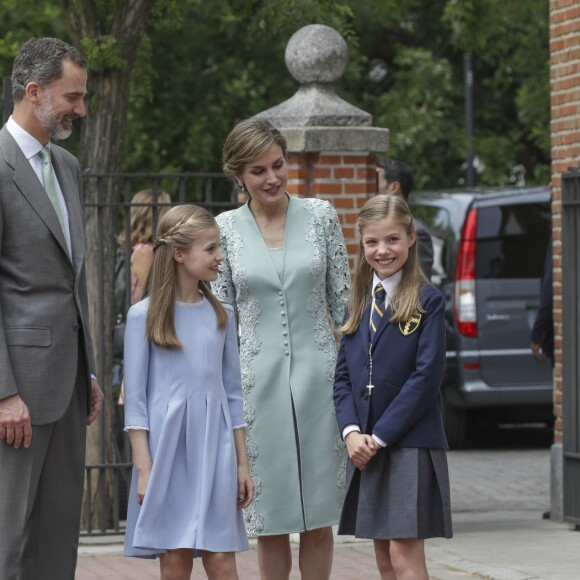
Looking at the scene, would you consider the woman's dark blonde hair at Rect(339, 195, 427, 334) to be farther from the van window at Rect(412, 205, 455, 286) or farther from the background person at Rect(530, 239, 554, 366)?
the van window at Rect(412, 205, 455, 286)

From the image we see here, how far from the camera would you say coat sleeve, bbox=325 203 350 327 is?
592 cm

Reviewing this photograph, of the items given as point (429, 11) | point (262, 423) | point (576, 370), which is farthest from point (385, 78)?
point (262, 423)

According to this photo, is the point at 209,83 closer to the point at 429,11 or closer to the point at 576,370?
the point at 429,11

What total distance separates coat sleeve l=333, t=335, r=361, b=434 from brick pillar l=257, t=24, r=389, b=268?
9.32 feet

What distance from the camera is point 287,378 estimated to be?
19.0 feet

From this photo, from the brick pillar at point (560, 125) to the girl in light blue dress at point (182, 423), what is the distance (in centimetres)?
397

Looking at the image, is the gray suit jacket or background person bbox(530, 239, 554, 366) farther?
background person bbox(530, 239, 554, 366)

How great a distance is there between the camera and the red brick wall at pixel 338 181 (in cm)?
855

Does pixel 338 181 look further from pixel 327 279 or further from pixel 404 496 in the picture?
pixel 404 496

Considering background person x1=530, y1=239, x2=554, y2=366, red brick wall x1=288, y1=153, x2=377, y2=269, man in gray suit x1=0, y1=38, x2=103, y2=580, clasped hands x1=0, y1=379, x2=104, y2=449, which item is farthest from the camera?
background person x1=530, y1=239, x2=554, y2=366

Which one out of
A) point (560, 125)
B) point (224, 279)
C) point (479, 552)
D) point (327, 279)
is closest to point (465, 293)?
point (560, 125)

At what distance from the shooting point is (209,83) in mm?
20562

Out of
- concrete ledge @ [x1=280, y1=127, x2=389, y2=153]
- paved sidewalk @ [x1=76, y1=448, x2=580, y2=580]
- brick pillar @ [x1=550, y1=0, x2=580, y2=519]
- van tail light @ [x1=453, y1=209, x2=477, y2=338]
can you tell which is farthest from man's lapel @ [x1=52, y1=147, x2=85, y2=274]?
Answer: van tail light @ [x1=453, y1=209, x2=477, y2=338]

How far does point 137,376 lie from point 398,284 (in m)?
1.00
